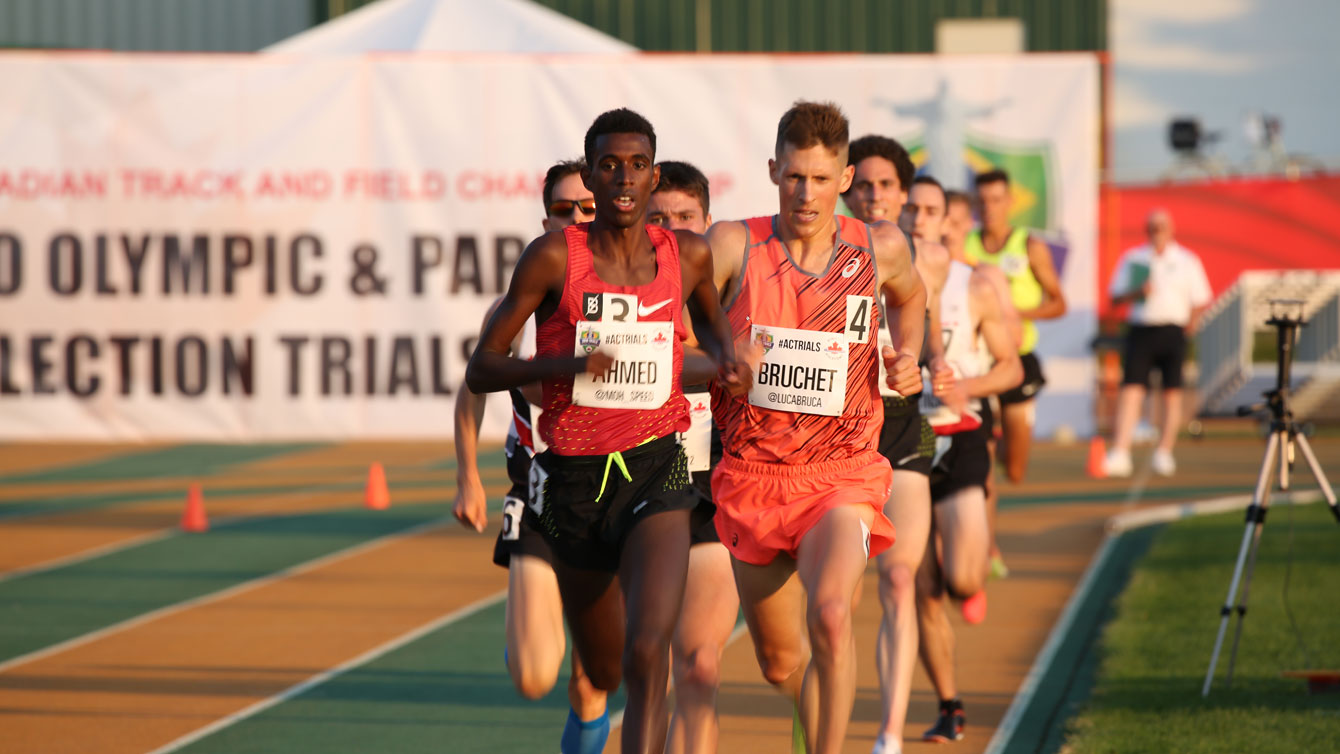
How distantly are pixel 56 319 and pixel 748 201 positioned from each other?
6.14 m

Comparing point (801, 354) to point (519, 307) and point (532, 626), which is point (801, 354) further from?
point (532, 626)

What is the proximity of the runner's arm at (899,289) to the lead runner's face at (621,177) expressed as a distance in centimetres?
94

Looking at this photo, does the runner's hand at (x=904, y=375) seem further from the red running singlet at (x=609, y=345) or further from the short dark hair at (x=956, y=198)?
the short dark hair at (x=956, y=198)

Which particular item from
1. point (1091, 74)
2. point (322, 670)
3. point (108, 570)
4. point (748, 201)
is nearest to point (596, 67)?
point (748, 201)

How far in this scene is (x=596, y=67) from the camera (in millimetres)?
15031

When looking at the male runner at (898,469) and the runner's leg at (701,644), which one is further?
the male runner at (898,469)

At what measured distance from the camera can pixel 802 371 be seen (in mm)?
5043

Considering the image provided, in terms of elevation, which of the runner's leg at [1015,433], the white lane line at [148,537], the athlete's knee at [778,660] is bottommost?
the white lane line at [148,537]

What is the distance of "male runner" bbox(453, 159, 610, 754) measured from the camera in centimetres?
489

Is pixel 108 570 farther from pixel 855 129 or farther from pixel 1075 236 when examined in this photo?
pixel 1075 236

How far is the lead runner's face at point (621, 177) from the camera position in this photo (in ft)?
15.2

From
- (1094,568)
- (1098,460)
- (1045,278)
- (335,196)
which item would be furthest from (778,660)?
(335,196)

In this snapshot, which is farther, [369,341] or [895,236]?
[369,341]

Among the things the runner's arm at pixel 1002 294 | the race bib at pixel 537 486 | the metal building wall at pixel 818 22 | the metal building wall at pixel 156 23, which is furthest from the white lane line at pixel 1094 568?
the metal building wall at pixel 156 23
